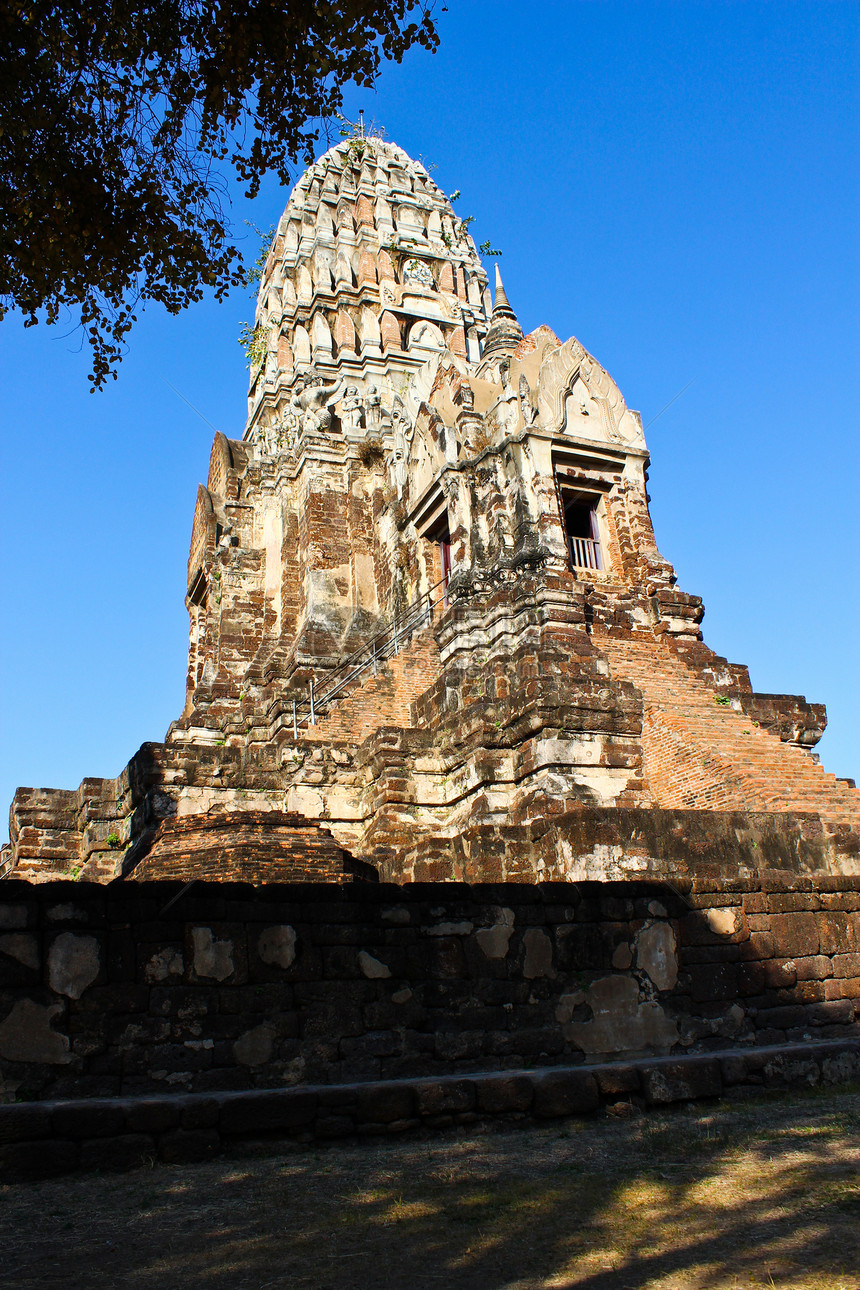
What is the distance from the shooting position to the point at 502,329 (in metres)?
20.0

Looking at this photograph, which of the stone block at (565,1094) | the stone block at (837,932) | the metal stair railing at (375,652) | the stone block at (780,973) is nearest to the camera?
the stone block at (565,1094)

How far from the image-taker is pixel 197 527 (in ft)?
80.0

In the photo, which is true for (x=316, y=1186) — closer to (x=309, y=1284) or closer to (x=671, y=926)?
(x=309, y=1284)

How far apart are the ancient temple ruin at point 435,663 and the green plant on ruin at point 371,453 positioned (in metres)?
0.06

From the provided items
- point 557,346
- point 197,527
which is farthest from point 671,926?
point 197,527

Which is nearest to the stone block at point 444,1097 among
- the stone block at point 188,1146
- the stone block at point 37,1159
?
the stone block at point 188,1146

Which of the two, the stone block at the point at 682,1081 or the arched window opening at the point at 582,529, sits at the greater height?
the arched window opening at the point at 582,529

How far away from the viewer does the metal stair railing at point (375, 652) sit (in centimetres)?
1686

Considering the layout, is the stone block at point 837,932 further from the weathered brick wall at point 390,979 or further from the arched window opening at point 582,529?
the arched window opening at point 582,529

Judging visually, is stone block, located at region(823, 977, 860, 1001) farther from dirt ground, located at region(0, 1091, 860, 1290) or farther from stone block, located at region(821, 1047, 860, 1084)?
dirt ground, located at region(0, 1091, 860, 1290)

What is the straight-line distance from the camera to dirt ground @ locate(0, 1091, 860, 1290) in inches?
131

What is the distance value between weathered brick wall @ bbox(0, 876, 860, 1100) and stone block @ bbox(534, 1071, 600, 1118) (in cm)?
50

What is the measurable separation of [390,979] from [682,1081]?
5.90ft

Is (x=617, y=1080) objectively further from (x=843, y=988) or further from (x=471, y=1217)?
(x=843, y=988)
